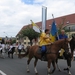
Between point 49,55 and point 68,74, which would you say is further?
point 68,74

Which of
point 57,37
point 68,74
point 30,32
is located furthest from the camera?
point 30,32

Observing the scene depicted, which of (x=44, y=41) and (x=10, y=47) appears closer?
(x=44, y=41)

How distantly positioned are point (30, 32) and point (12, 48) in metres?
32.2

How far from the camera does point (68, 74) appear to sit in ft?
31.7

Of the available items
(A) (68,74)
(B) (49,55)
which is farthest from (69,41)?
(A) (68,74)

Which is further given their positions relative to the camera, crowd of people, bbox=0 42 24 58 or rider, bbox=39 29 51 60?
crowd of people, bbox=0 42 24 58

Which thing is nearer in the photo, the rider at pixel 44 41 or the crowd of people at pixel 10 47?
the rider at pixel 44 41

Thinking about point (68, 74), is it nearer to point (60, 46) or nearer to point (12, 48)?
point (60, 46)

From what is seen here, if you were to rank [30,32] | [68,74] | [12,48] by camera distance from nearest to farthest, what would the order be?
[68,74] < [12,48] < [30,32]

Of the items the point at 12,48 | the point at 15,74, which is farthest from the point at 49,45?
the point at 12,48

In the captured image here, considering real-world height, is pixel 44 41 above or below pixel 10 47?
above

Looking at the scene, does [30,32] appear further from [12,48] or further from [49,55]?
[49,55]

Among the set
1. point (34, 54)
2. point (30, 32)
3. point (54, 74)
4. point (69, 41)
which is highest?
point (30, 32)

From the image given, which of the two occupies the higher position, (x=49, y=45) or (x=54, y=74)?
(x=49, y=45)
